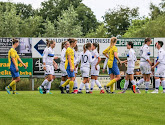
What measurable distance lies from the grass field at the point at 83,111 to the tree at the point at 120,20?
98753 mm

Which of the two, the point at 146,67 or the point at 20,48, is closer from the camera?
the point at 146,67

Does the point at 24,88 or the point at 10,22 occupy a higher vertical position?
the point at 10,22

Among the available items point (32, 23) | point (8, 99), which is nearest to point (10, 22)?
point (32, 23)

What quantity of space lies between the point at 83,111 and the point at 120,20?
10385 cm

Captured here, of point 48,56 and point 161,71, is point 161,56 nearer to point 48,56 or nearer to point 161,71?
point 161,71

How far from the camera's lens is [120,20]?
384 feet

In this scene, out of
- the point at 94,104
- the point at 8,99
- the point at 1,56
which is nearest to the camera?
the point at 94,104

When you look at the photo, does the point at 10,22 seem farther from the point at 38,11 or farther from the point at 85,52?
the point at 85,52

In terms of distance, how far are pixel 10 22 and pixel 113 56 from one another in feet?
162

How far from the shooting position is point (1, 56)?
33750 millimetres

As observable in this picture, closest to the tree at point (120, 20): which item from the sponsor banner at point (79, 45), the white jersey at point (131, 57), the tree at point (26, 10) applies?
the tree at point (26, 10)

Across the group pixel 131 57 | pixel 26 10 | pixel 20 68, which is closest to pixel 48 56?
pixel 131 57

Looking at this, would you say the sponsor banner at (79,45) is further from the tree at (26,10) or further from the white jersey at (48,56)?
the tree at (26,10)

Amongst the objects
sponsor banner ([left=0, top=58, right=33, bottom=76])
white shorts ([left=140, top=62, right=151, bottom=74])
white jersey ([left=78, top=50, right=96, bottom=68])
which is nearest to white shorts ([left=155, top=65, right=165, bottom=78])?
white shorts ([left=140, top=62, right=151, bottom=74])
